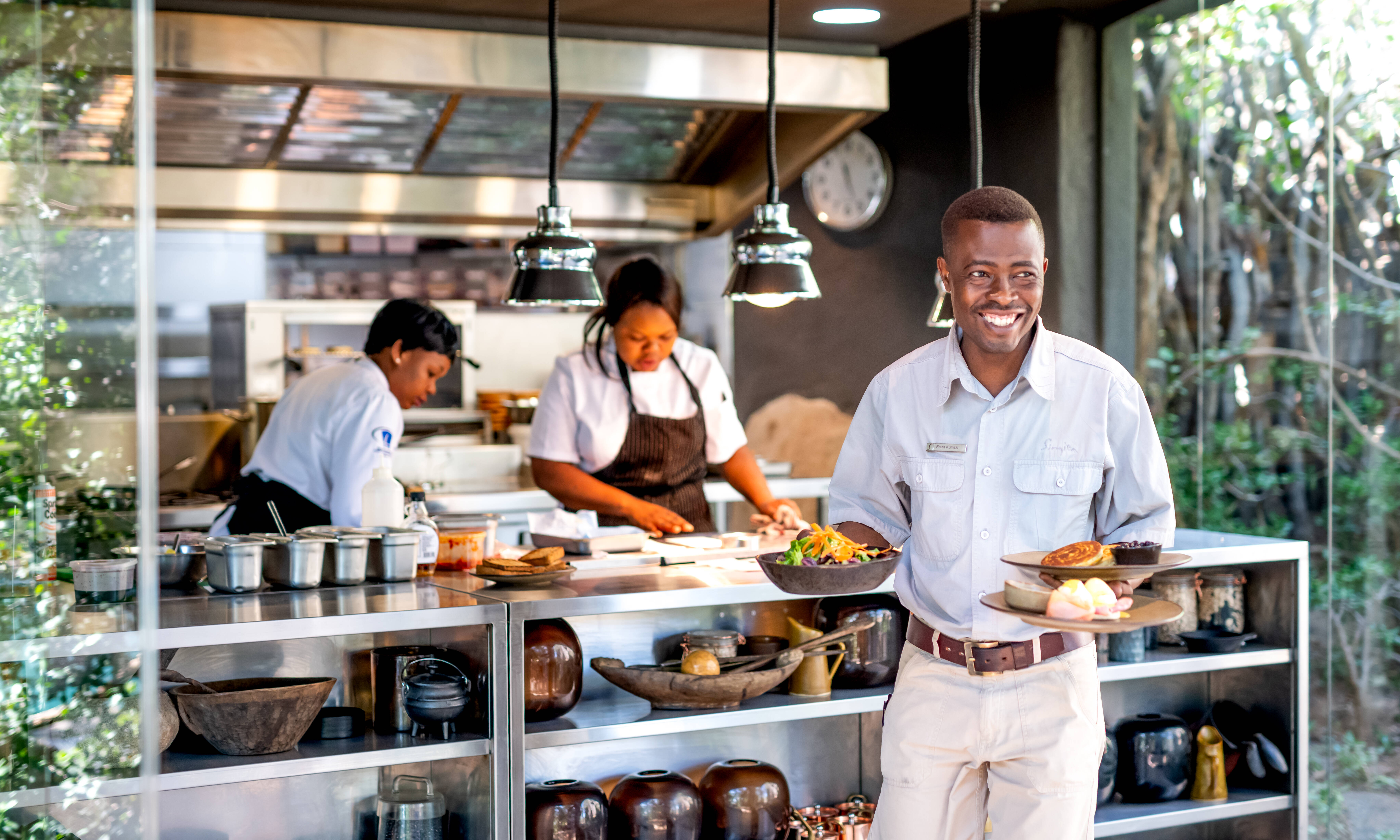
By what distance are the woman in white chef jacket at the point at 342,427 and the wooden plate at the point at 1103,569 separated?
1.95 meters

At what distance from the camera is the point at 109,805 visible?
186 centimetres

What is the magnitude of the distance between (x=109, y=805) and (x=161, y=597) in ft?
3.51

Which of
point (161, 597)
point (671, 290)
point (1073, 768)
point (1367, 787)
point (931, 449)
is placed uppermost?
point (671, 290)

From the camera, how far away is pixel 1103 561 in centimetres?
208

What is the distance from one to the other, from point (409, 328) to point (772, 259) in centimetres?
117

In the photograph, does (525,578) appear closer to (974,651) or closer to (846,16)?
(974,651)

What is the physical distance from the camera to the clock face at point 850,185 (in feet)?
21.0

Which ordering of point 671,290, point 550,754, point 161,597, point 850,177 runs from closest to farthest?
1. point 161,597
2. point 550,754
3. point 671,290
4. point 850,177

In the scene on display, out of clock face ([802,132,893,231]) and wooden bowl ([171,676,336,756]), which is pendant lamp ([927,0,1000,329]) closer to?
wooden bowl ([171,676,336,756])

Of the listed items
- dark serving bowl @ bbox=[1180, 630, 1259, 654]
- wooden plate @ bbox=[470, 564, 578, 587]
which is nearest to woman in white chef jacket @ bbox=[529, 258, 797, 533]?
wooden plate @ bbox=[470, 564, 578, 587]

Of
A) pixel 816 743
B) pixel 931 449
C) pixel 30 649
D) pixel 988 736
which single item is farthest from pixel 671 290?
pixel 30 649

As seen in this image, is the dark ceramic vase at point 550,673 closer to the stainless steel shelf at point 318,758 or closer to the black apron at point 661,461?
the stainless steel shelf at point 318,758

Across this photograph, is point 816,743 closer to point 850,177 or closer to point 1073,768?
point 1073,768

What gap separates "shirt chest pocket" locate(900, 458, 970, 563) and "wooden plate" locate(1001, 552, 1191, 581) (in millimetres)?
175
